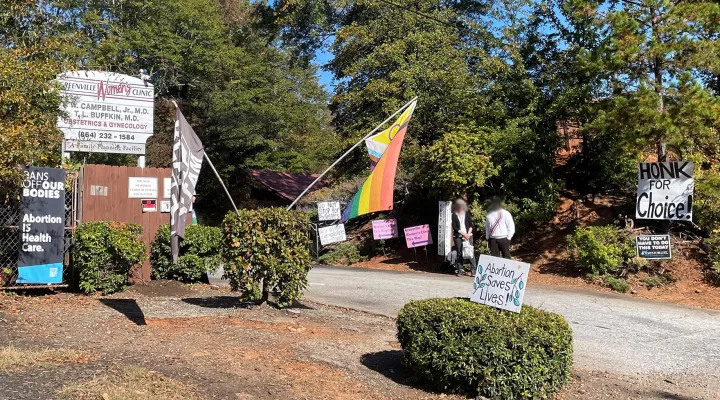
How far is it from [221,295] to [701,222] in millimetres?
10348

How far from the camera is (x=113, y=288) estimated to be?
9398 millimetres

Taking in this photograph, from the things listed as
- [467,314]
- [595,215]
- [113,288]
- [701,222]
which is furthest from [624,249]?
[113,288]

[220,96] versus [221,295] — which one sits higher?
[220,96]

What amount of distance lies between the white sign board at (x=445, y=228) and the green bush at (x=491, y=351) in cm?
1069

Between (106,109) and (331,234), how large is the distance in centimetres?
867

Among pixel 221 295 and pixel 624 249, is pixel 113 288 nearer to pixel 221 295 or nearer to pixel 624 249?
pixel 221 295

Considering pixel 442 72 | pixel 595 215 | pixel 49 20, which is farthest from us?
pixel 442 72

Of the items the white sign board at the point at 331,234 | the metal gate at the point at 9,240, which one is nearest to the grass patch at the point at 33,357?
the metal gate at the point at 9,240

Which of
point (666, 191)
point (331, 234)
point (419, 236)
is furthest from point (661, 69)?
point (331, 234)

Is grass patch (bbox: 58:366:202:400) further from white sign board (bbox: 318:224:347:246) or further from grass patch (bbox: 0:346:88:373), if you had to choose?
white sign board (bbox: 318:224:347:246)

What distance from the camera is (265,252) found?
8.16 metres

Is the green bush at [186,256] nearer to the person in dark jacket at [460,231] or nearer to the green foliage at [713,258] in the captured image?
the person in dark jacket at [460,231]

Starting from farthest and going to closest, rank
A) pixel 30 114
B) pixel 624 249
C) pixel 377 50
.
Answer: pixel 377 50
pixel 624 249
pixel 30 114

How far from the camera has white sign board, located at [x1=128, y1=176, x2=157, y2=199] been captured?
1066cm
